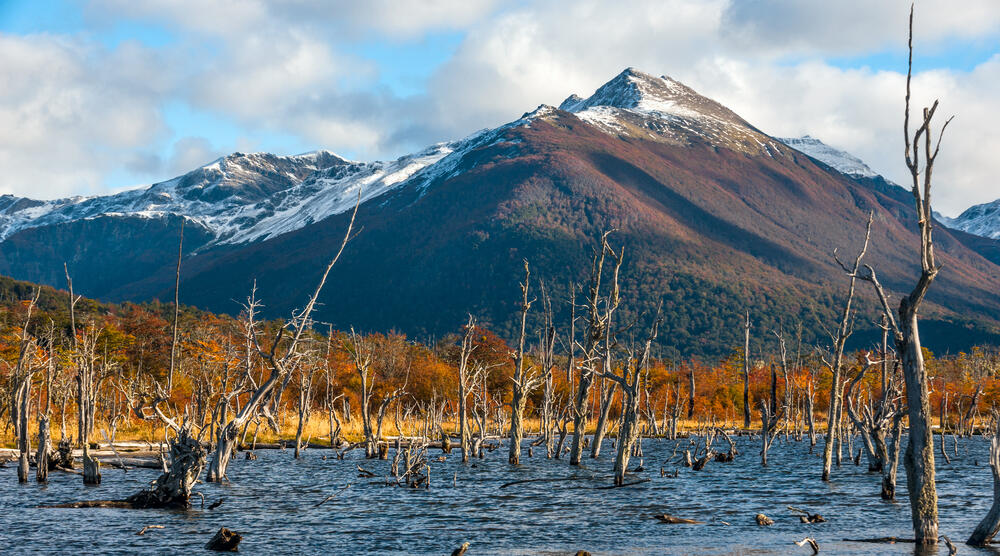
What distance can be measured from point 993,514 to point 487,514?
16.0 metres

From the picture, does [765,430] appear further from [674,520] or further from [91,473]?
[91,473]

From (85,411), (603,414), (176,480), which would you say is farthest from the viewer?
(603,414)

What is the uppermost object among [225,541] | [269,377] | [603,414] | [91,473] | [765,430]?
[269,377]

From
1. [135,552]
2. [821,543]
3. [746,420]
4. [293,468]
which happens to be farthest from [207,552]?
[746,420]

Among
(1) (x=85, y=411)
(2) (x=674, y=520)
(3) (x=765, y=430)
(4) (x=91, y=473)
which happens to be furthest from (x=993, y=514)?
(1) (x=85, y=411)

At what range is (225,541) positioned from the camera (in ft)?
72.7

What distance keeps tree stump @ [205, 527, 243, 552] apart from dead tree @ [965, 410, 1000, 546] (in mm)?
17964

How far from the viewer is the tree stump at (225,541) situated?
22094 mm

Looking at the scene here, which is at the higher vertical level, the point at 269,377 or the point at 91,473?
the point at 269,377

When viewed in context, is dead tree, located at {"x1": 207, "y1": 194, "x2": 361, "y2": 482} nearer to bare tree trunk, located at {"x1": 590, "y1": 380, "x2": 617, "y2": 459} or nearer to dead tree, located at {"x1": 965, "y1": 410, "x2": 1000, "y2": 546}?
dead tree, located at {"x1": 965, "y1": 410, "x2": 1000, "y2": 546}

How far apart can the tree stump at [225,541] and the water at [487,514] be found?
1.98 feet

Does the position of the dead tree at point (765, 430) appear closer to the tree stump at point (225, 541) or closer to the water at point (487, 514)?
the water at point (487, 514)

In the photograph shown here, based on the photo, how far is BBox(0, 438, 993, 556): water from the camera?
77.9ft

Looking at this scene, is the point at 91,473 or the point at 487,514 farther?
the point at 91,473
